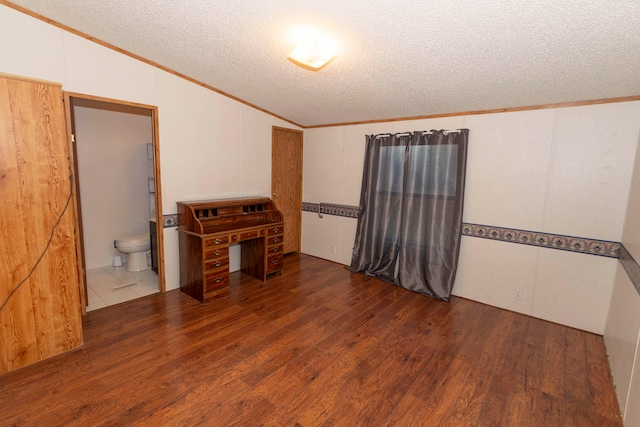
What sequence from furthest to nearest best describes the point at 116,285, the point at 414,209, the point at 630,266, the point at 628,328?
the point at 414,209 < the point at 116,285 < the point at 630,266 < the point at 628,328

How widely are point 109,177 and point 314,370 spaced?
151 inches

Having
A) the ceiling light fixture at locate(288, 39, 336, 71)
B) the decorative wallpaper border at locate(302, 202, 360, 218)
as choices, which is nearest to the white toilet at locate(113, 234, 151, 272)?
the decorative wallpaper border at locate(302, 202, 360, 218)

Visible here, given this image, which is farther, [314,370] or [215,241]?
[215,241]

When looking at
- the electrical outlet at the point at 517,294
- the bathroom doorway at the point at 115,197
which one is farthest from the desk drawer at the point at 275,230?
the electrical outlet at the point at 517,294

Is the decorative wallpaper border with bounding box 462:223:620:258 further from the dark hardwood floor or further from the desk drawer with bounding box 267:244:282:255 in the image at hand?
the desk drawer with bounding box 267:244:282:255

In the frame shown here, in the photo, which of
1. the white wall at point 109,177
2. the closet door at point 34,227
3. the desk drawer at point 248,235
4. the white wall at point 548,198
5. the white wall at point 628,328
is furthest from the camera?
the white wall at point 109,177

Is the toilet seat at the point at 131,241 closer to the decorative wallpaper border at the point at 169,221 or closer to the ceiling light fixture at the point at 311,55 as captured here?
the decorative wallpaper border at the point at 169,221

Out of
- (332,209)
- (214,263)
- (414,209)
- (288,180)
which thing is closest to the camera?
(214,263)

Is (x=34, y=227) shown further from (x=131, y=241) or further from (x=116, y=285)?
(x=131, y=241)

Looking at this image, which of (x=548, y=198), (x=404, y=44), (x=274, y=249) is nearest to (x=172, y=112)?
(x=274, y=249)

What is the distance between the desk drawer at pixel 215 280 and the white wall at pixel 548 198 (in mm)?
2674

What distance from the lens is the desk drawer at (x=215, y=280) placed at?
328cm

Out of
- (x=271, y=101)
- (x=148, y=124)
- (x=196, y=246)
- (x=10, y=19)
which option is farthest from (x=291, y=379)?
(x=148, y=124)

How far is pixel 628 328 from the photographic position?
81.5 inches
